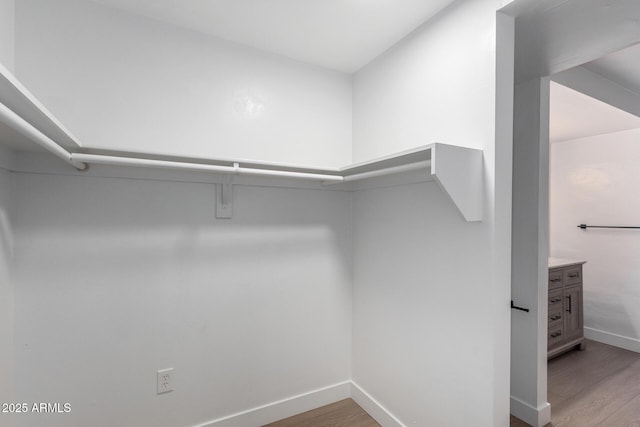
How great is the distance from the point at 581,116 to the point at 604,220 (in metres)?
1.31

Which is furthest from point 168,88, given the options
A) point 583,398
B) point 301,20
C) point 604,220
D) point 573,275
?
point 604,220

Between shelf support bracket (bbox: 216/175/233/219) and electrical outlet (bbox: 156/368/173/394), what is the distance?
85cm

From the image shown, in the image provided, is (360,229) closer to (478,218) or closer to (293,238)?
(293,238)

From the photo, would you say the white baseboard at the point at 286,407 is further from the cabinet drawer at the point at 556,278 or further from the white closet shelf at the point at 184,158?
the cabinet drawer at the point at 556,278

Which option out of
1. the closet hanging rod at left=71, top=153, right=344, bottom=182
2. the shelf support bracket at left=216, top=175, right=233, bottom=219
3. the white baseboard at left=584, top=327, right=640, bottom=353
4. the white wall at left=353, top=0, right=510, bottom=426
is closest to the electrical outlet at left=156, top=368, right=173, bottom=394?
the shelf support bracket at left=216, top=175, right=233, bottom=219

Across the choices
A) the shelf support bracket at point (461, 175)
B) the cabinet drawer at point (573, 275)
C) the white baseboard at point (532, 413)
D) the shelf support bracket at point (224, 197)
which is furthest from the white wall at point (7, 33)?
the cabinet drawer at point (573, 275)

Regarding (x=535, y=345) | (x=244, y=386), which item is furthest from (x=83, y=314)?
(x=535, y=345)

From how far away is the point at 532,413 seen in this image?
72.7 inches

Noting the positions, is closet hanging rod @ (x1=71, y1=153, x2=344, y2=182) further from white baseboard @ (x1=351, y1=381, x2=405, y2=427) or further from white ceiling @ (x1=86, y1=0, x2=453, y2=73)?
white baseboard @ (x1=351, y1=381, x2=405, y2=427)

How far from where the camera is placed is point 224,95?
1.71 meters

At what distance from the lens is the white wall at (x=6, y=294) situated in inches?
46.4

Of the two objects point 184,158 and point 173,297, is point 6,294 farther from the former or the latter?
point 184,158

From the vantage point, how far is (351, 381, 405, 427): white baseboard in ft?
5.67

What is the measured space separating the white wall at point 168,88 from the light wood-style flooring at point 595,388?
7.47ft
